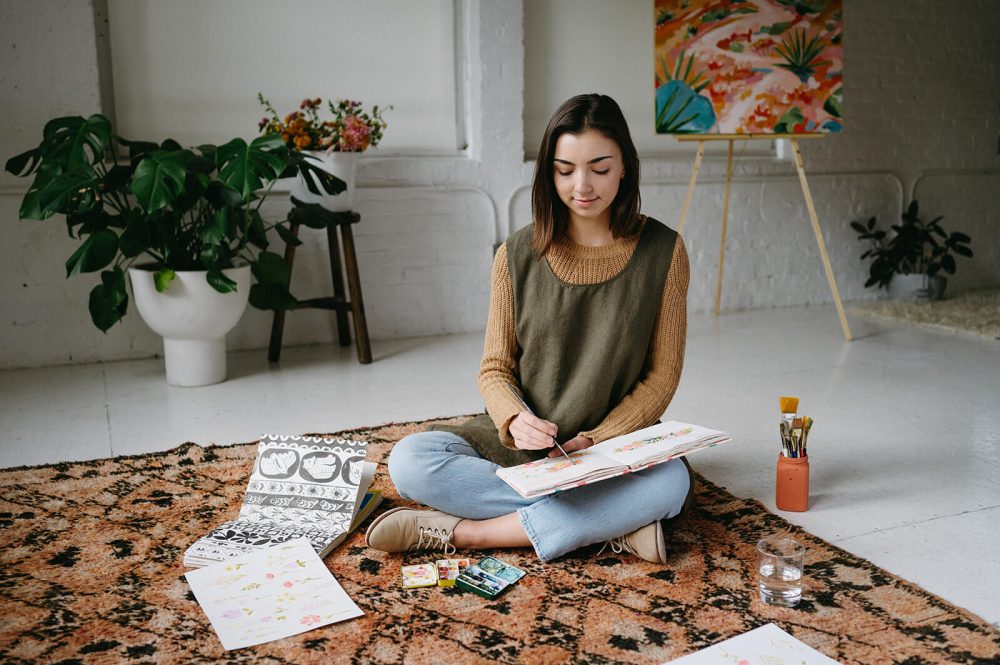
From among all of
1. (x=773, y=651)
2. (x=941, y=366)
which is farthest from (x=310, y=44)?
(x=773, y=651)

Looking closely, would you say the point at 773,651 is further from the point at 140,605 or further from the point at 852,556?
the point at 140,605

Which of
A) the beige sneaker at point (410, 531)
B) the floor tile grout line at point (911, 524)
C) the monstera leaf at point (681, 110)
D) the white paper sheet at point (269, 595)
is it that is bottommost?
the floor tile grout line at point (911, 524)

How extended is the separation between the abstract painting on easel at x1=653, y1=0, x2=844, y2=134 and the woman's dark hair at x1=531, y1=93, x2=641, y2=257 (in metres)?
2.22

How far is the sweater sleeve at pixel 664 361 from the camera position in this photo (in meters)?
1.72

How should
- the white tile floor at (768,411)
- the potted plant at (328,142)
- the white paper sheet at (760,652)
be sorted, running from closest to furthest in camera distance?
the white paper sheet at (760,652) → the white tile floor at (768,411) → the potted plant at (328,142)

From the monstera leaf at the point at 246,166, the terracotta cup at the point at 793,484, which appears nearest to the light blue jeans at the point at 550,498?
the terracotta cup at the point at 793,484

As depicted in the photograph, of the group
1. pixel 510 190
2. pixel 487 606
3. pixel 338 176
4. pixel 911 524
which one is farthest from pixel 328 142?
pixel 911 524

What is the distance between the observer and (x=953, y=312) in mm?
4320

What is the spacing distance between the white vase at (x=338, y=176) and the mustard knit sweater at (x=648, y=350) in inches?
66.3

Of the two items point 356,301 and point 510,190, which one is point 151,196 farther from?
point 510,190

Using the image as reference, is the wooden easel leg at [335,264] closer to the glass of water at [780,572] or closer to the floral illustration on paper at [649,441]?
the floral illustration on paper at [649,441]

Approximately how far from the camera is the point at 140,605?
1.49 meters

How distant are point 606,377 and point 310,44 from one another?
8.39 ft

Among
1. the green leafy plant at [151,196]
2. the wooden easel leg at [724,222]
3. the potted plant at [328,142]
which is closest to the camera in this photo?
the green leafy plant at [151,196]
